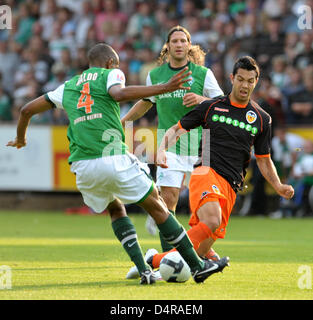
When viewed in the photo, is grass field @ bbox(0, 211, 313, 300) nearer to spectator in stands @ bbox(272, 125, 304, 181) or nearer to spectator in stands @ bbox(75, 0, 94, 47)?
spectator in stands @ bbox(272, 125, 304, 181)

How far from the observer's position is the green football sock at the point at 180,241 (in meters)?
7.01

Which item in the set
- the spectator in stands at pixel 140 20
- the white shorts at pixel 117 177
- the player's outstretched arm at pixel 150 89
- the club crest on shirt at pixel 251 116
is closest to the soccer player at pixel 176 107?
the club crest on shirt at pixel 251 116

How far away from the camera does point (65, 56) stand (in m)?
19.9

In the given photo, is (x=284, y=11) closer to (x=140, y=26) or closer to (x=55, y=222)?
(x=140, y=26)

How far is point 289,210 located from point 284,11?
4.95 m

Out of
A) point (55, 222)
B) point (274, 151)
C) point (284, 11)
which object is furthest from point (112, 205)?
point (284, 11)

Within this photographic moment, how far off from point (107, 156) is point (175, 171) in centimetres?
199

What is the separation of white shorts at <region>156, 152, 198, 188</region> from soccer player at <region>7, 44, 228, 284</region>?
164 cm

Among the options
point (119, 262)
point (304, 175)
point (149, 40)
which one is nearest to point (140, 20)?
point (149, 40)

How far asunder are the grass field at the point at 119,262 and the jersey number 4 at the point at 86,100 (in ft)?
5.27

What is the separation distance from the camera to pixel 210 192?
748 centimetres

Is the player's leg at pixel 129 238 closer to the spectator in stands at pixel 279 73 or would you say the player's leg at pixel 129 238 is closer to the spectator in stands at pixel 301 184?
the spectator in stands at pixel 301 184

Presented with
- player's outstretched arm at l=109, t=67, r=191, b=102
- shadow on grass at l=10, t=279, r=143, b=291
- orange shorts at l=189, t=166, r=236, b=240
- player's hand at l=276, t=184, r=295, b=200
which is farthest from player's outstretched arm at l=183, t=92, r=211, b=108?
shadow on grass at l=10, t=279, r=143, b=291

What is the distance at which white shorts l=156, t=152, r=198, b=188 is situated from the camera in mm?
8781
